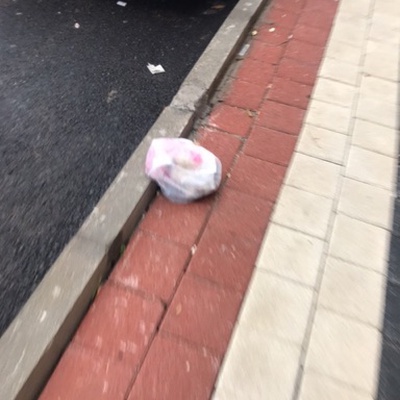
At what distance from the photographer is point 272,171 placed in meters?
2.43

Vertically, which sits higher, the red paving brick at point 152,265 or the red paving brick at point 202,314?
the red paving brick at point 152,265

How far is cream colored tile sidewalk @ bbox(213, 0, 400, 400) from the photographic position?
1675mm

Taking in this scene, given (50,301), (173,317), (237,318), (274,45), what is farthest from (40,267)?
(274,45)

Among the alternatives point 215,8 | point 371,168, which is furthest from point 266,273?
point 215,8

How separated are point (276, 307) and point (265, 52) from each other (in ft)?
6.82

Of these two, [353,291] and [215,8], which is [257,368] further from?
[215,8]

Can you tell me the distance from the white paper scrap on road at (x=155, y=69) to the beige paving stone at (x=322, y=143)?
104 centimetres

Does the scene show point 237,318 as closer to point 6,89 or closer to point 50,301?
point 50,301

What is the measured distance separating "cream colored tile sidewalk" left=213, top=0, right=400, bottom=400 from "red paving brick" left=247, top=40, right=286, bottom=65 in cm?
34

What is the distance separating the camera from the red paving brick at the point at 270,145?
2508mm

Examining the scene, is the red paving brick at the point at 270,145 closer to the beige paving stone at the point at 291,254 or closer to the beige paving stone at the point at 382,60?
the beige paving stone at the point at 291,254

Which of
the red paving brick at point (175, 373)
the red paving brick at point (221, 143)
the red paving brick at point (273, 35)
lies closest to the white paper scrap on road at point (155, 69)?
the red paving brick at point (221, 143)

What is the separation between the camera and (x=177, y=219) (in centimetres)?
215

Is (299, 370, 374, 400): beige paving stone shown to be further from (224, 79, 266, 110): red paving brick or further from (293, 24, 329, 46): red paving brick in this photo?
(293, 24, 329, 46): red paving brick
